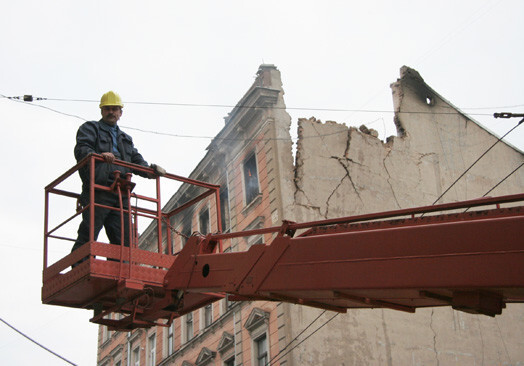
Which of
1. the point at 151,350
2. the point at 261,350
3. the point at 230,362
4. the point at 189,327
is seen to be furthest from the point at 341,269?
the point at 151,350

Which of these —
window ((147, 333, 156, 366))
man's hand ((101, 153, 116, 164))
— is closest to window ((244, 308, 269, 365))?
window ((147, 333, 156, 366))

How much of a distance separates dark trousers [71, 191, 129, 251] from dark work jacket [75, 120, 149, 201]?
0.53ft

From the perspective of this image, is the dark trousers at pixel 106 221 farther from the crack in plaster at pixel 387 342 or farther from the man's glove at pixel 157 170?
the crack in plaster at pixel 387 342

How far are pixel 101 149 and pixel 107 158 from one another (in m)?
0.67

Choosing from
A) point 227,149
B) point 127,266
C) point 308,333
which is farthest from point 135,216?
point 227,149

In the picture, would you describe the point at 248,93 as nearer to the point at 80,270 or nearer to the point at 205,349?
the point at 205,349

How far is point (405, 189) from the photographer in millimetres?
21438

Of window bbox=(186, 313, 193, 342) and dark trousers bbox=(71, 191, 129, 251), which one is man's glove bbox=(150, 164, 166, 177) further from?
window bbox=(186, 313, 193, 342)

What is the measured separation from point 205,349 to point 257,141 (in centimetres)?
616

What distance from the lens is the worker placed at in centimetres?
749

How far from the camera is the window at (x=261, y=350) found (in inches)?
746

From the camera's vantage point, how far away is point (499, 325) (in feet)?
68.5

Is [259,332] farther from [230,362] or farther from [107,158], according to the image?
[107,158]

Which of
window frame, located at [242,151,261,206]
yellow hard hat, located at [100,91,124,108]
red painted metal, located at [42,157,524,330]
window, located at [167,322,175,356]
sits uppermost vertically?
window frame, located at [242,151,261,206]
